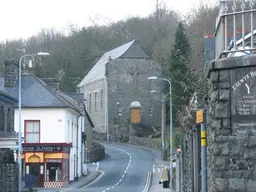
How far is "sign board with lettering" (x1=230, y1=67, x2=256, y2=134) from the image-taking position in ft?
36.1

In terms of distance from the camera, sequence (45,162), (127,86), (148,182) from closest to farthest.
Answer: (148,182), (45,162), (127,86)

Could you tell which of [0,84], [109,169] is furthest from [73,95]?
[0,84]

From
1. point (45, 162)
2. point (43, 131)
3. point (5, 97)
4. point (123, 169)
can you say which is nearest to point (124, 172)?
point (123, 169)

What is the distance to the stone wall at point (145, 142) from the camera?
75512 millimetres

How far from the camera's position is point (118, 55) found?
89875mm

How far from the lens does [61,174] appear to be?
168ft

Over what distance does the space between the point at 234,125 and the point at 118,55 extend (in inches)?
3114

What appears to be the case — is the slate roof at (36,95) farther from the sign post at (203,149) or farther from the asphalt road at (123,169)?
the sign post at (203,149)

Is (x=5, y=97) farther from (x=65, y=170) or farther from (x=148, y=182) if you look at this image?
(x=65, y=170)

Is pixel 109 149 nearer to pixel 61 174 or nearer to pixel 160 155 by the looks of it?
pixel 160 155

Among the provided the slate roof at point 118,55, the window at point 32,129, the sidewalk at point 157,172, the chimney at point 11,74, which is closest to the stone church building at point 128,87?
the slate roof at point 118,55

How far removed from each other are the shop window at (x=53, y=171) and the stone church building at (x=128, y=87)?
35.3 m

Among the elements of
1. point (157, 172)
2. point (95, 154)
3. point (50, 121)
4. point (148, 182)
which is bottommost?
point (148, 182)

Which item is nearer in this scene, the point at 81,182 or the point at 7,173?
the point at 7,173
